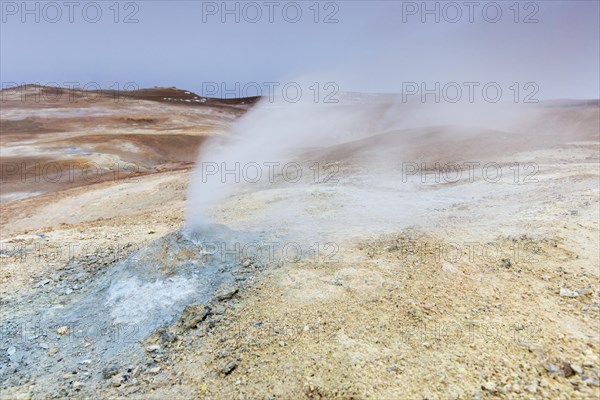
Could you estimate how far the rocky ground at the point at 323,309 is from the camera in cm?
375

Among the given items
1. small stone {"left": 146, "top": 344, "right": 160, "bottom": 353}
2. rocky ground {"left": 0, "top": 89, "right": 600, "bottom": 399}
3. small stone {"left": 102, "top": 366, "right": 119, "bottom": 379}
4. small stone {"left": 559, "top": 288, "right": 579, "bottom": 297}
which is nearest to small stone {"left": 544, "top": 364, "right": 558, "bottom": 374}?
rocky ground {"left": 0, "top": 89, "right": 600, "bottom": 399}

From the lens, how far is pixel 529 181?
33.7 feet

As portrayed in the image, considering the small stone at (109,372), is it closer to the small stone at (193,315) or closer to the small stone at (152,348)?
the small stone at (152,348)

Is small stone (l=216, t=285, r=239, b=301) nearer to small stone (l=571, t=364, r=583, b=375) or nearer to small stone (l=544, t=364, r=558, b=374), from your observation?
small stone (l=544, t=364, r=558, b=374)

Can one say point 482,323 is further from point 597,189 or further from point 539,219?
point 597,189

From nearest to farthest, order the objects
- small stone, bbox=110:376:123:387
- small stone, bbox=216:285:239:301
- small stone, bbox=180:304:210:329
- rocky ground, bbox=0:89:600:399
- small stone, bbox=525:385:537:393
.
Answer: small stone, bbox=525:385:537:393 → rocky ground, bbox=0:89:600:399 → small stone, bbox=110:376:123:387 → small stone, bbox=180:304:210:329 → small stone, bbox=216:285:239:301

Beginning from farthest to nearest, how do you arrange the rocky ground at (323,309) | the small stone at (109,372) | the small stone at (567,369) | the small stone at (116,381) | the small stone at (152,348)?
the small stone at (152,348), the small stone at (109,372), the small stone at (116,381), the rocky ground at (323,309), the small stone at (567,369)

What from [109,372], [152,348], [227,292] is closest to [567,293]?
[227,292]

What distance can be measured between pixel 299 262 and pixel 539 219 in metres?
4.78

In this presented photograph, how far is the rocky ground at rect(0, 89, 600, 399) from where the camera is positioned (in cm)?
375

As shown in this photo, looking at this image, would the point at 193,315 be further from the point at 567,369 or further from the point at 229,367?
the point at 567,369

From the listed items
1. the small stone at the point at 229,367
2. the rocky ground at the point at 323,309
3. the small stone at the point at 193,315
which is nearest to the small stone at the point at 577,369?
the rocky ground at the point at 323,309

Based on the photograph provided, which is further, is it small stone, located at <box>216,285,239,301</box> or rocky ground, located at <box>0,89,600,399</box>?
small stone, located at <box>216,285,239,301</box>

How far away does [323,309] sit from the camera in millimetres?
4754
